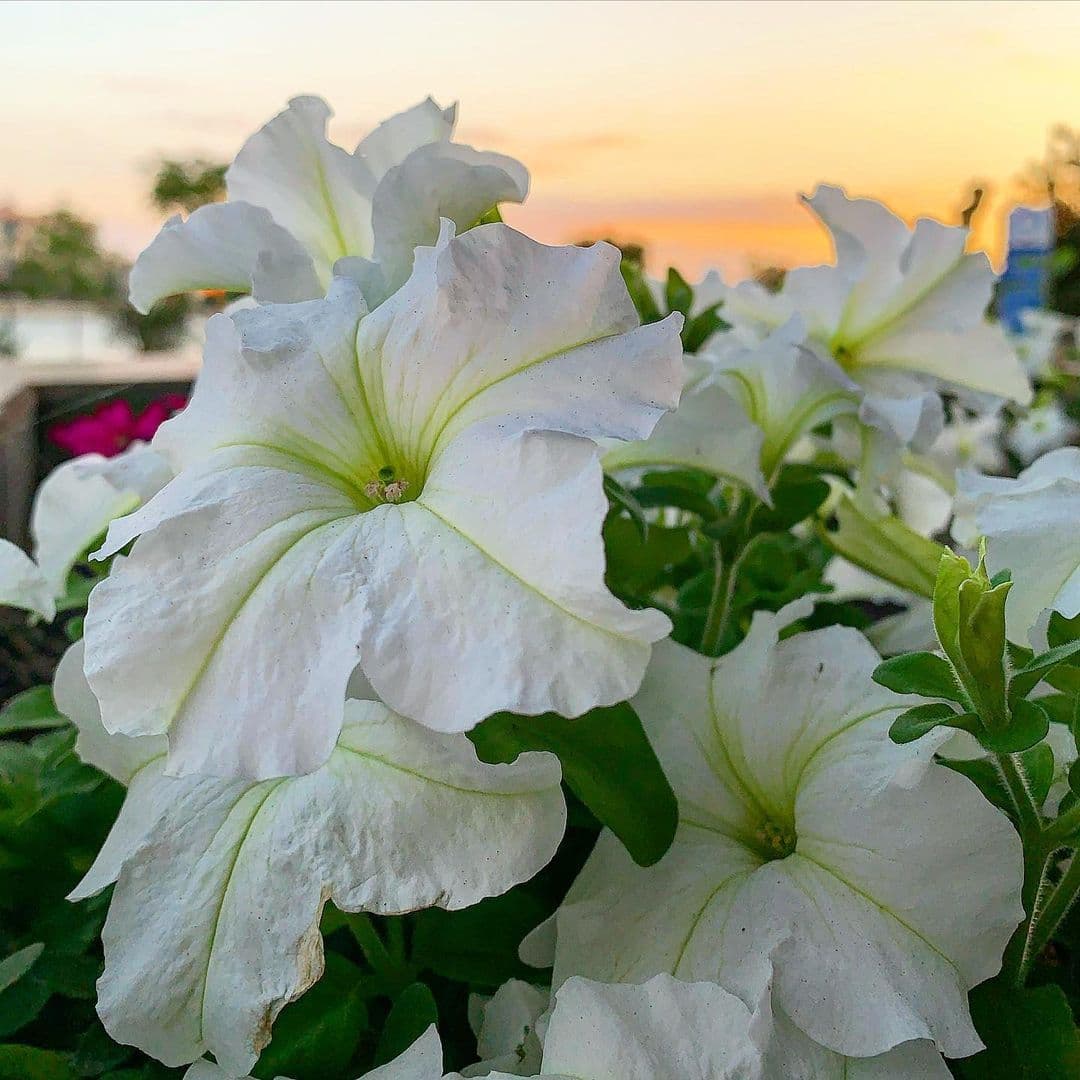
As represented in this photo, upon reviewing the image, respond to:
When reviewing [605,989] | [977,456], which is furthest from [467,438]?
[977,456]

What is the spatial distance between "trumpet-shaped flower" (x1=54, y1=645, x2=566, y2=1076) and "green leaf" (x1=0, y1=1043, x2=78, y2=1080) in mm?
71

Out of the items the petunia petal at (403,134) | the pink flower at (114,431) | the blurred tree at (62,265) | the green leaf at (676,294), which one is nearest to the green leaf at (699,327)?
the green leaf at (676,294)

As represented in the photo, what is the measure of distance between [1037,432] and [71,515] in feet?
5.22

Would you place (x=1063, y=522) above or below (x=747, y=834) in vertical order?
above

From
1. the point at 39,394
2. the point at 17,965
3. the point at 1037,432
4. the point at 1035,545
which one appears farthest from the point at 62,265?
the point at 1035,545

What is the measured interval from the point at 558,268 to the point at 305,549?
0.11 m

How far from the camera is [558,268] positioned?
0.33 metres

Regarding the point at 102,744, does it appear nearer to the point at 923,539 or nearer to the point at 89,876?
the point at 89,876

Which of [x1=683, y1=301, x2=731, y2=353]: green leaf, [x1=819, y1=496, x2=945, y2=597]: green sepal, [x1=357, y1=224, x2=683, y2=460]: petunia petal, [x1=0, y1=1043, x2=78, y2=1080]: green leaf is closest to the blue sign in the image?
[x1=683, y1=301, x2=731, y2=353]: green leaf

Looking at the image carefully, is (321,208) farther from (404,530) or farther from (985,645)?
(985,645)

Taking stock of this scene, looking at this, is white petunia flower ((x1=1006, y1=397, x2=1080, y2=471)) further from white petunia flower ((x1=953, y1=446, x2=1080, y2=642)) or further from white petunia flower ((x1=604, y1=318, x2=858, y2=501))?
white petunia flower ((x1=953, y1=446, x2=1080, y2=642))

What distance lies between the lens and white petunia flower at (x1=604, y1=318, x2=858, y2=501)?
0.49m

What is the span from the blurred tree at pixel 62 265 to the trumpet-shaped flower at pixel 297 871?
3.08 meters

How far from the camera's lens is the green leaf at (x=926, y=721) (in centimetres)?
34
